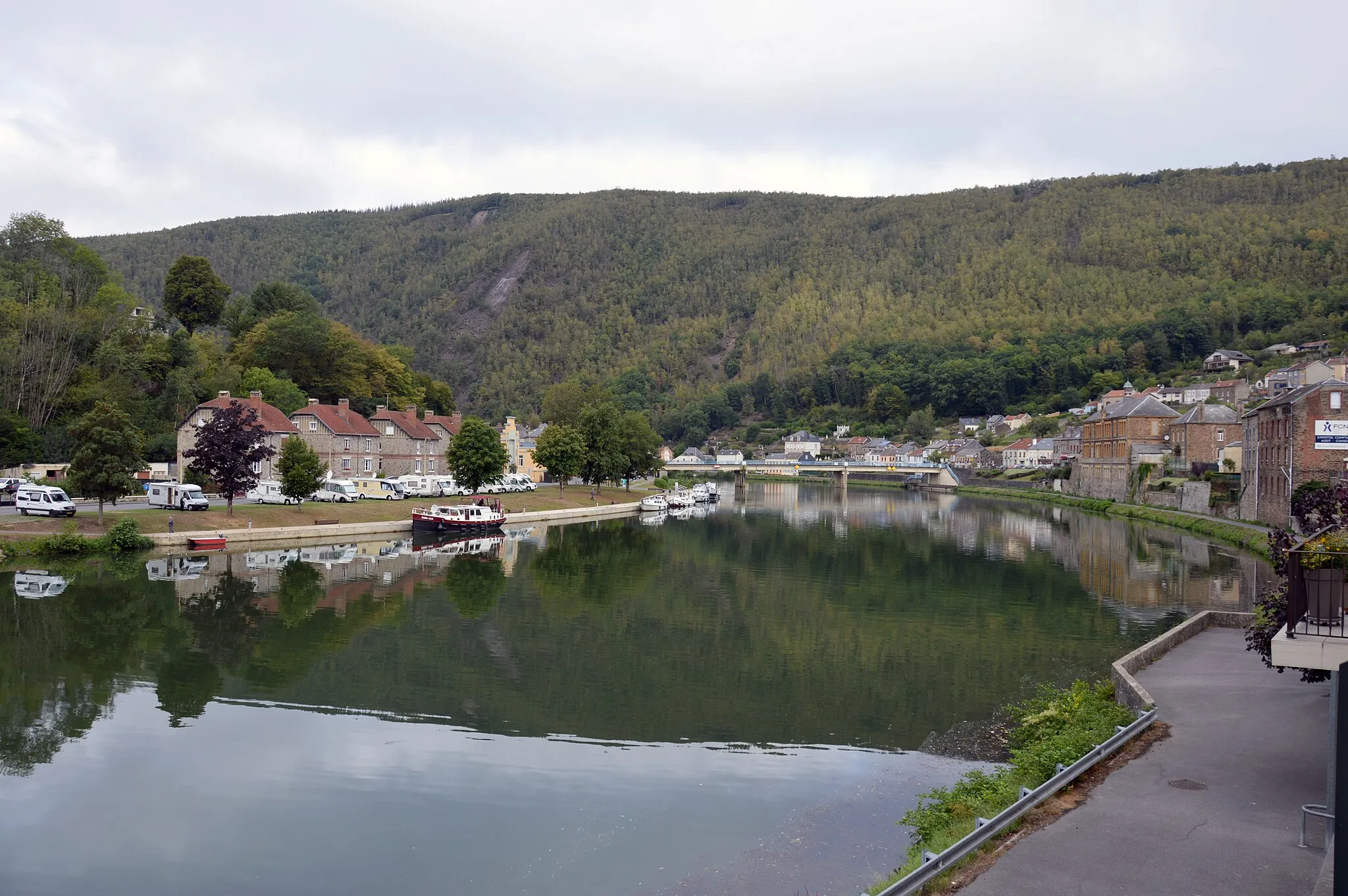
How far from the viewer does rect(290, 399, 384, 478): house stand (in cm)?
7444

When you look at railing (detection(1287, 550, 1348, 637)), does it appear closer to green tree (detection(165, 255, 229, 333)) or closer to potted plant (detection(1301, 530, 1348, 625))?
potted plant (detection(1301, 530, 1348, 625))

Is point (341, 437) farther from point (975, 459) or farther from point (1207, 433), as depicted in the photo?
point (975, 459)

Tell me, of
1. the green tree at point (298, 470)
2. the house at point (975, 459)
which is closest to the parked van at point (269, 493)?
the green tree at point (298, 470)

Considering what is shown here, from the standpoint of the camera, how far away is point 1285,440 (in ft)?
176

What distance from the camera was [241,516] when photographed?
182 feet

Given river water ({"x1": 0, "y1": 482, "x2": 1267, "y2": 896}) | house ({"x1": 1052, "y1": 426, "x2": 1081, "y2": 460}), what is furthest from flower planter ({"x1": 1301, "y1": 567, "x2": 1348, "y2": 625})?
house ({"x1": 1052, "y1": 426, "x2": 1081, "y2": 460})

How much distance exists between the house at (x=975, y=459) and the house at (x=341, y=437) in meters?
87.2

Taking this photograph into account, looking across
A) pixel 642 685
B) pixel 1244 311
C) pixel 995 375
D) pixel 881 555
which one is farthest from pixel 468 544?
pixel 1244 311

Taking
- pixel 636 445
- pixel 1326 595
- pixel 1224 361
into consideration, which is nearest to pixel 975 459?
pixel 1224 361

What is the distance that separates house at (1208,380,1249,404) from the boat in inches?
3874

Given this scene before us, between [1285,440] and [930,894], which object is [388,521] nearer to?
[1285,440]

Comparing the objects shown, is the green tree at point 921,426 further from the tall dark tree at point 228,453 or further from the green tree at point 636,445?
the tall dark tree at point 228,453

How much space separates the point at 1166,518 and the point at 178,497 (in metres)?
61.1

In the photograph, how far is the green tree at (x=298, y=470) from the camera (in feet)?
188
